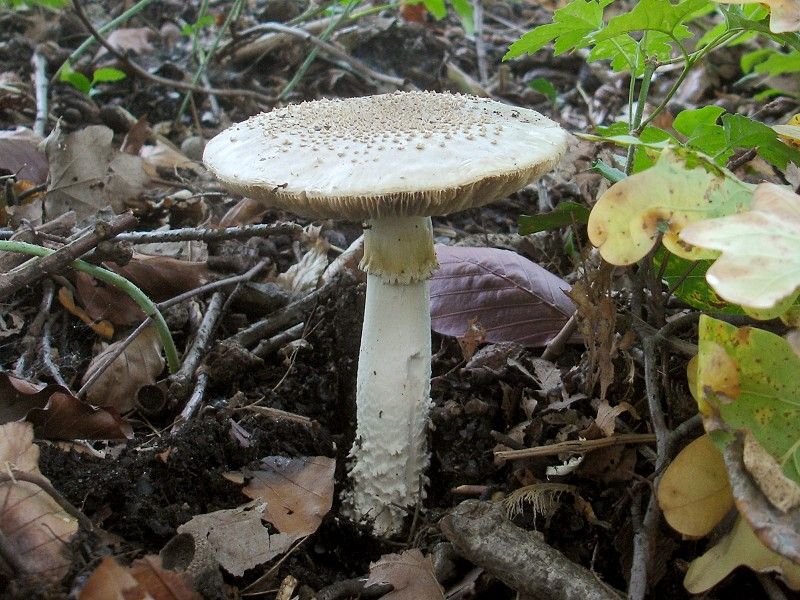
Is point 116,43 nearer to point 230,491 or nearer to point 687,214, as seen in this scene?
point 230,491

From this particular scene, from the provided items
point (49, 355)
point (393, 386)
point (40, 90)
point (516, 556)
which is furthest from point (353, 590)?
point (40, 90)

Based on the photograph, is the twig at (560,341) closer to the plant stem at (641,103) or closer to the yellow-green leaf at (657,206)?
the plant stem at (641,103)

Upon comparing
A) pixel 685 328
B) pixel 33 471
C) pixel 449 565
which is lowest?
pixel 449 565

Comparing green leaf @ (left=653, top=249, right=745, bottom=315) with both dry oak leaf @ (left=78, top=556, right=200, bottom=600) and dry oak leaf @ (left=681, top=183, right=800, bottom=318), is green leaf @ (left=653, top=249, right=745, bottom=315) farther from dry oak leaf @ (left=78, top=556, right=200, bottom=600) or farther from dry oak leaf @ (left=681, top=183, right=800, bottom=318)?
dry oak leaf @ (left=78, top=556, right=200, bottom=600)

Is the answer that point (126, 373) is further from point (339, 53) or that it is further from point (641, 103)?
point (339, 53)

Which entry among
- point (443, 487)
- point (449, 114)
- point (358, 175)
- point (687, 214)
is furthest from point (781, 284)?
point (443, 487)

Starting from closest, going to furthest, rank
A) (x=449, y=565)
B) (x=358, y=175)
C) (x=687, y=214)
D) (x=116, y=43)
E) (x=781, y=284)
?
(x=781, y=284) < (x=687, y=214) < (x=358, y=175) < (x=449, y=565) < (x=116, y=43)

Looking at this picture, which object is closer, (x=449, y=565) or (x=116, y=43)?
(x=449, y=565)

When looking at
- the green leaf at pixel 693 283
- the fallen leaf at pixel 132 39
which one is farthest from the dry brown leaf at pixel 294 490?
the fallen leaf at pixel 132 39
